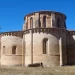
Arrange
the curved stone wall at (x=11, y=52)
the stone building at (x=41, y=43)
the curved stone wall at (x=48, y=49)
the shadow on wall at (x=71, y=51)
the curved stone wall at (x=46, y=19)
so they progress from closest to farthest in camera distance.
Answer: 1. the curved stone wall at (x=48, y=49)
2. the stone building at (x=41, y=43)
3. the curved stone wall at (x=11, y=52)
4. the shadow on wall at (x=71, y=51)
5. the curved stone wall at (x=46, y=19)

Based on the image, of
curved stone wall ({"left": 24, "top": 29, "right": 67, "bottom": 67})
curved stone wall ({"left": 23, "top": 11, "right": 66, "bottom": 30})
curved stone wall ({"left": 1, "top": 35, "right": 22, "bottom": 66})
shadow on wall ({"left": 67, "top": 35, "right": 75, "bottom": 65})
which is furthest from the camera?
curved stone wall ({"left": 23, "top": 11, "right": 66, "bottom": 30})

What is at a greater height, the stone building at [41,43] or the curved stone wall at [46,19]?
the curved stone wall at [46,19]

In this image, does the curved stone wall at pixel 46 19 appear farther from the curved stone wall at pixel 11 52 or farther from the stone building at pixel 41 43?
the curved stone wall at pixel 11 52

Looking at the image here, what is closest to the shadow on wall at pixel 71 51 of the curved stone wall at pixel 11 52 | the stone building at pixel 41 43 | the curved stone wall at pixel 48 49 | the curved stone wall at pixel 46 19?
the stone building at pixel 41 43

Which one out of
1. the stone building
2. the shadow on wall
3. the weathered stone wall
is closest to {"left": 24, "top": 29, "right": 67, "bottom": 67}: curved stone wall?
the stone building

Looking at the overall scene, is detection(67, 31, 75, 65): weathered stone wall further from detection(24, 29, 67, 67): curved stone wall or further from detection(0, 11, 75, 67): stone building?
detection(24, 29, 67, 67): curved stone wall

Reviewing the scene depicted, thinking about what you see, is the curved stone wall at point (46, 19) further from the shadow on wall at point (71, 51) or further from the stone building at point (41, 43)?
the shadow on wall at point (71, 51)

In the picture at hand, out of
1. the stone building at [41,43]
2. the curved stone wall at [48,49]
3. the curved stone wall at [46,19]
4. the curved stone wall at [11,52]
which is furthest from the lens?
the curved stone wall at [46,19]

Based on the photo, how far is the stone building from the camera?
2655cm

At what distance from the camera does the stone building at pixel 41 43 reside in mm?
26547

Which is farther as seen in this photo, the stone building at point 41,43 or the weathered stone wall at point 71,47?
the weathered stone wall at point 71,47

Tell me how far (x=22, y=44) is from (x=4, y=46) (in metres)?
3.21

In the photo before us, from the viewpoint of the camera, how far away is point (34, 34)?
88.7ft

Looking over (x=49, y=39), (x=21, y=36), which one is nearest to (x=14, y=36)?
(x=21, y=36)
